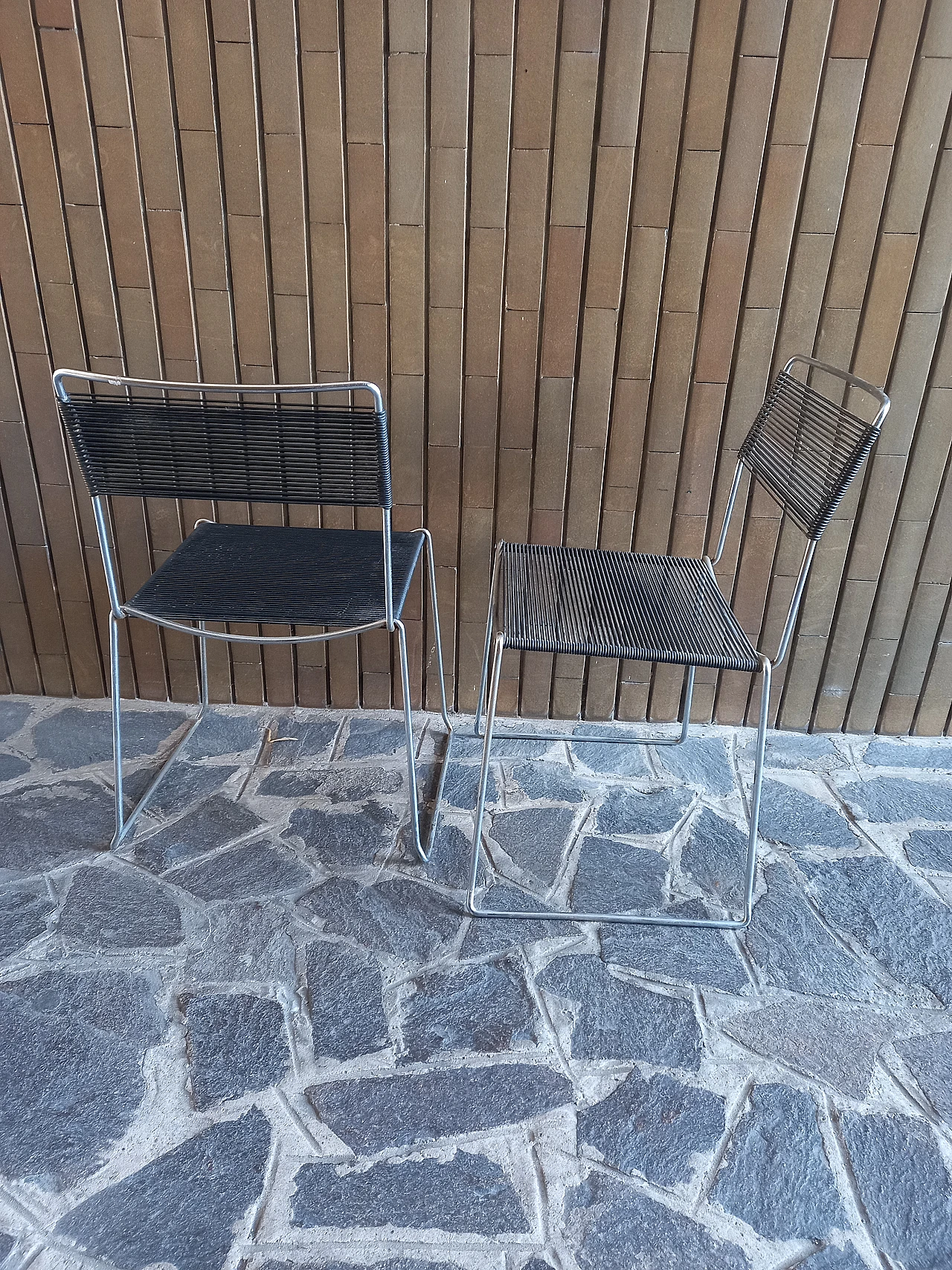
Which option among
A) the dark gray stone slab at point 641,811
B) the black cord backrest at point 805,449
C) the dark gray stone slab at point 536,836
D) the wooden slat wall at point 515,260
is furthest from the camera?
the dark gray stone slab at point 641,811

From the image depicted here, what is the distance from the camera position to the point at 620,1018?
159 centimetres

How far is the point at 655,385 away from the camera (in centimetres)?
211

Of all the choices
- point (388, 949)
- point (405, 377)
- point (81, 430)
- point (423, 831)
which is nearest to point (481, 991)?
point (388, 949)

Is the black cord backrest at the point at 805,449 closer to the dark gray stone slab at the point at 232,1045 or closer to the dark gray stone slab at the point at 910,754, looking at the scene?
the dark gray stone slab at the point at 910,754

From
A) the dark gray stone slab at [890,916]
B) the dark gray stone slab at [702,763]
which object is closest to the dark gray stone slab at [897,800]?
the dark gray stone slab at [890,916]

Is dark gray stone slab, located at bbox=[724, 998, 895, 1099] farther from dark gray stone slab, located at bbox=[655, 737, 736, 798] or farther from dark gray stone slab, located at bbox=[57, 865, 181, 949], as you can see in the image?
dark gray stone slab, located at bbox=[57, 865, 181, 949]

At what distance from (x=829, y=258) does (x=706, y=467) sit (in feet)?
1.73

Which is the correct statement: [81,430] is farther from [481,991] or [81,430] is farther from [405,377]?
[481,991]

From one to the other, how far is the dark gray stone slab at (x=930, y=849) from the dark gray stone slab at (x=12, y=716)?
2.27 meters

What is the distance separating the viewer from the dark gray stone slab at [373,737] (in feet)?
7.59

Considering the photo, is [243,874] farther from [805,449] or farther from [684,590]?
[805,449]

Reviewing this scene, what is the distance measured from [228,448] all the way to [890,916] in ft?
5.30

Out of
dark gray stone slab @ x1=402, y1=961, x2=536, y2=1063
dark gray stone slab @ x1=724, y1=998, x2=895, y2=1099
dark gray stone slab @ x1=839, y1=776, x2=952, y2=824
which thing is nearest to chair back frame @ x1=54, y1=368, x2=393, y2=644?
dark gray stone slab @ x1=402, y1=961, x2=536, y2=1063

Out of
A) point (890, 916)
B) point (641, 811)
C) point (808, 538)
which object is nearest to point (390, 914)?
point (641, 811)
